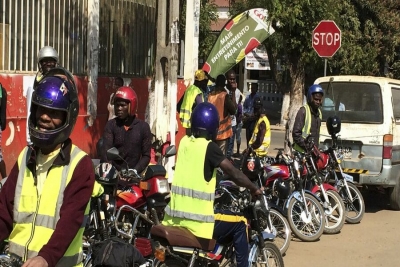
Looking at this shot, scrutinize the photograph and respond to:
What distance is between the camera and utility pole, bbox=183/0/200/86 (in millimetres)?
13430

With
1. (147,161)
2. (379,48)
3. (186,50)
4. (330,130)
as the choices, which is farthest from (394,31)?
(147,161)

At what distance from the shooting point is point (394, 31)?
2786 cm

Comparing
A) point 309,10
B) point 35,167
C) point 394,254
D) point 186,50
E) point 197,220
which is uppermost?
point 309,10

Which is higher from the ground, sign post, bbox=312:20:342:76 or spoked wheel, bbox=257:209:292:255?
sign post, bbox=312:20:342:76

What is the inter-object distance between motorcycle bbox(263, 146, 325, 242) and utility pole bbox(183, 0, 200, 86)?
18.1 feet

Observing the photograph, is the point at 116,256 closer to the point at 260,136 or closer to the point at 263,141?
the point at 260,136

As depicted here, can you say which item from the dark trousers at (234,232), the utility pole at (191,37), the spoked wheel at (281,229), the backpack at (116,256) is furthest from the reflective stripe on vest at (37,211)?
the utility pole at (191,37)

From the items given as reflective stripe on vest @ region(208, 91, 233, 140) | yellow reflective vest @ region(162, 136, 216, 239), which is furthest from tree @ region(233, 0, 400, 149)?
yellow reflective vest @ region(162, 136, 216, 239)

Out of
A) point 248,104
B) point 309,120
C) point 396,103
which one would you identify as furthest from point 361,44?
point 309,120

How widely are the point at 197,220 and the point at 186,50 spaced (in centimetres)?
937

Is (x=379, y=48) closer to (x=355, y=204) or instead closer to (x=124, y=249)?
(x=355, y=204)

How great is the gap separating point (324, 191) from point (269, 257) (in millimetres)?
3370

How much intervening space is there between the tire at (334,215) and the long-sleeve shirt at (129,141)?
3269mm

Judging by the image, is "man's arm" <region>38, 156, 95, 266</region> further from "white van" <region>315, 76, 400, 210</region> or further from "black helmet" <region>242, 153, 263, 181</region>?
"white van" <region>315, 76, 400, 210</region>
